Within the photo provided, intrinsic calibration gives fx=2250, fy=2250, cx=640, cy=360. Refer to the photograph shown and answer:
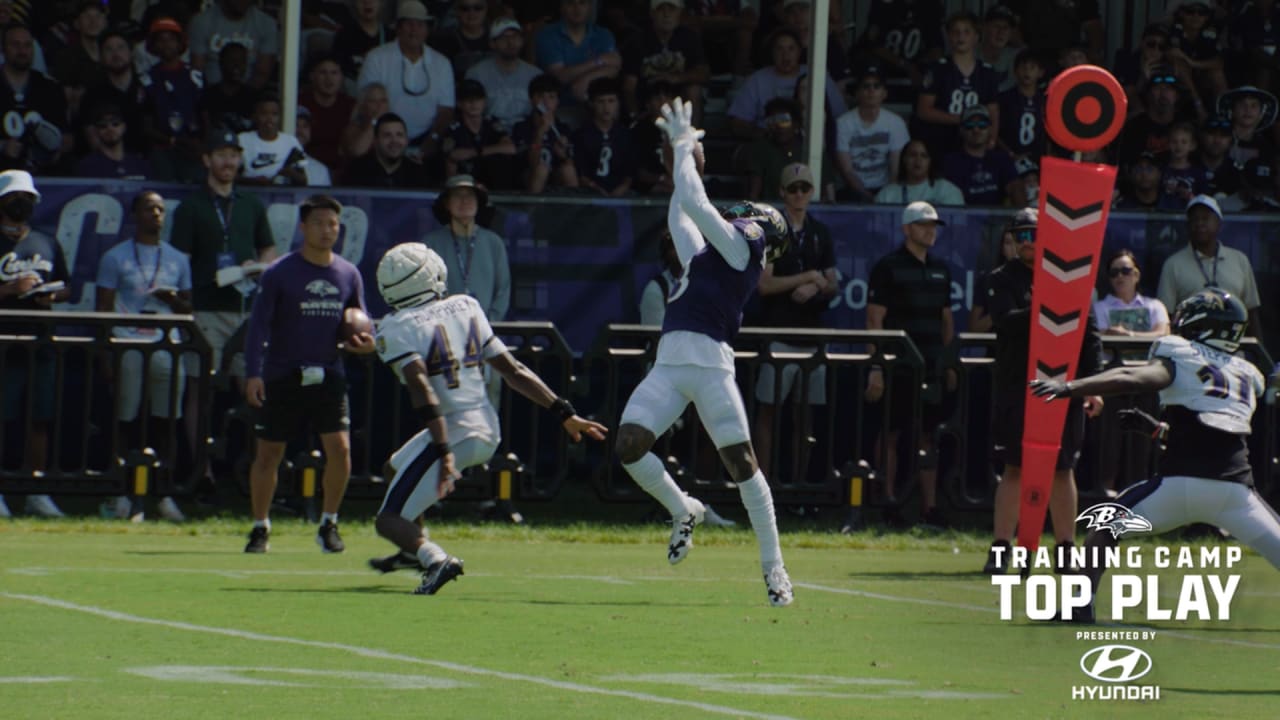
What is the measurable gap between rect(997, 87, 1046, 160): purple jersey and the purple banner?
2.06 m

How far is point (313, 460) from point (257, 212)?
1.83m

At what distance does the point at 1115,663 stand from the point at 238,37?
11198 millimetres

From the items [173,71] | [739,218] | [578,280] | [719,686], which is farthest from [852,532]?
[719,686]

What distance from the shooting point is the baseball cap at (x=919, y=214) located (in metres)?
16.2

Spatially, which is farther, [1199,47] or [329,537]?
[1199,47]

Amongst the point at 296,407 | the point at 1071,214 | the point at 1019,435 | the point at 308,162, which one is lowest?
the point at 296,407

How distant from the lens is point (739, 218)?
11.5 meters

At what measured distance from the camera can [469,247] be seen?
1623 centimetres

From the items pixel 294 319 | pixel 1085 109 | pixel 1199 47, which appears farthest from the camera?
pixel 1199 47

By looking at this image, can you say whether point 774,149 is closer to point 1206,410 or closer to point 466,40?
point 466,40

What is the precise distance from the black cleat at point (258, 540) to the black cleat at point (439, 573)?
98.6 inches

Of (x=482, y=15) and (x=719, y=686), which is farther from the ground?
(x=482, y=15)

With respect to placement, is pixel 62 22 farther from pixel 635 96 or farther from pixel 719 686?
pixel 719 686

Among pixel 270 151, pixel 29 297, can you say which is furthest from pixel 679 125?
pixel 29 297
